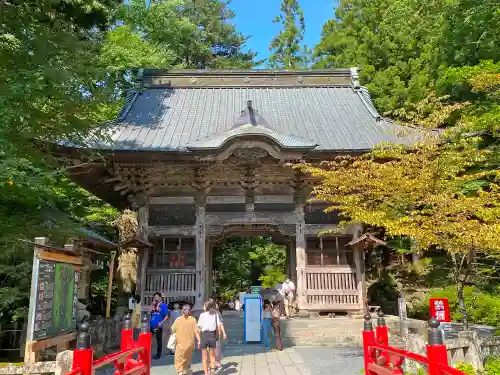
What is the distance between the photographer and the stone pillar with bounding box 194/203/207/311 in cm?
1180

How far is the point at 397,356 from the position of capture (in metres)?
4.79

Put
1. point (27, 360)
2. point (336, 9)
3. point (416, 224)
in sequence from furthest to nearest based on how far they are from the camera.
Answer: point (336, 9) < point (416, 224) < point (27, 360)

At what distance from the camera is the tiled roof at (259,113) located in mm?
12031

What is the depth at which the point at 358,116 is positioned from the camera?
15.1 metres

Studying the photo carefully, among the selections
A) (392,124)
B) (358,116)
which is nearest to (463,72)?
(392,124)

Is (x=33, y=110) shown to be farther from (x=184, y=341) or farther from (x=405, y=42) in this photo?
(x=405, y=42)

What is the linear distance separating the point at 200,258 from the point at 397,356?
7.97 m

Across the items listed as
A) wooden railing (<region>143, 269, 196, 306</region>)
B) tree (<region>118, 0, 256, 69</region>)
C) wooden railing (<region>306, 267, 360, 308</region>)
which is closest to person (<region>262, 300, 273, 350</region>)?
wooden railing (<region>306, 267, 360, 308</region>)

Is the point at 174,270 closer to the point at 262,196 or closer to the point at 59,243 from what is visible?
the point at 262,196

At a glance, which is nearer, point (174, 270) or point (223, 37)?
point (174, 270)

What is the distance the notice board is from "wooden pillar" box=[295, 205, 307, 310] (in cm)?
698

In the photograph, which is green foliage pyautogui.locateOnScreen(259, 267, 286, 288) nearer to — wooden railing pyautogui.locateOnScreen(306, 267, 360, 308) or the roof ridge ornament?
wooden railing pyautogui.locateOnScreen(306, 267, 360, 308)

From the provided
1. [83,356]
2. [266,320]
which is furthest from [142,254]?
[83,356]

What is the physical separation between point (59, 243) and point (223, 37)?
32.2 meters
